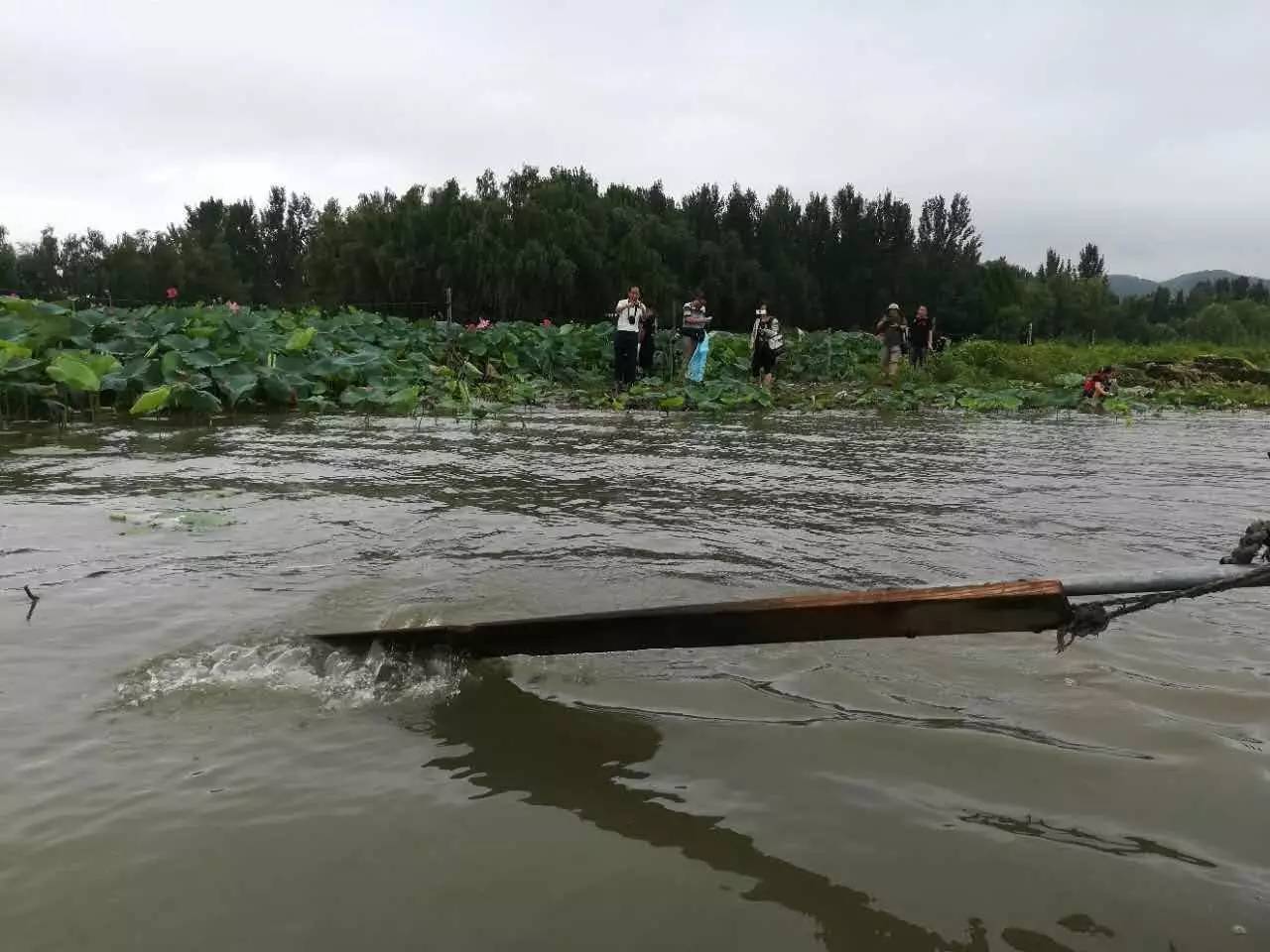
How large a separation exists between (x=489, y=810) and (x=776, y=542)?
2256 millimetres

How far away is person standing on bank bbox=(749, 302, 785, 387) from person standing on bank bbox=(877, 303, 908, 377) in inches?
78.4

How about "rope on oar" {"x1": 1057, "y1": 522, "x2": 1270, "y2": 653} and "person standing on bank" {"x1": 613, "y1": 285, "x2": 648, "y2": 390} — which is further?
"person standing on bank" {"x1": 613, "y1": 285, "x2": 648, "y2": 390}

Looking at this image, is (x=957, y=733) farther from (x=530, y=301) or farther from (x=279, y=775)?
(x=530, y=301)

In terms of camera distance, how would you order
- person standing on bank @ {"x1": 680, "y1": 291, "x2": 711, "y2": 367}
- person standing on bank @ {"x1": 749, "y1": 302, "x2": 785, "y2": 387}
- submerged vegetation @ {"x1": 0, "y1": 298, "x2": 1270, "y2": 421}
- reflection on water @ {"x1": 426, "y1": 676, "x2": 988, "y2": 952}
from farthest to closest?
person standing on bank @ {"x1": 749, "y1": 302, "x2": 785, "y2": 387} → person standing on bank @ {"x1": 680, "y1": 291, "x2": 711, "y2": 367} → submerged vegetation @ {"x1": 0, "y1": 298, "x2": 1270, "y2": 421} → reflection on water @ {"x1": 426, "y1": 676, "x2": 988, "y2": 952}

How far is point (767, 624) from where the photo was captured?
5.94 ft

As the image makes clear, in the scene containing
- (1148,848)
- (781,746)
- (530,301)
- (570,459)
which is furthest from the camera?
(530,301)

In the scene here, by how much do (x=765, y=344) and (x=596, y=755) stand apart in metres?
12.0

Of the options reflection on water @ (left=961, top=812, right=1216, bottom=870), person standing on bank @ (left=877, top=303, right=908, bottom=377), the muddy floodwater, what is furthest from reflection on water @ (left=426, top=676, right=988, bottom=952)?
person standing on bank @ (left=877, top=303, right=908, bottom=377)

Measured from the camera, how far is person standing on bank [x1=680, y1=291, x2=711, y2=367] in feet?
42.7

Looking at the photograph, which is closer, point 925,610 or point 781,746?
point 925,610

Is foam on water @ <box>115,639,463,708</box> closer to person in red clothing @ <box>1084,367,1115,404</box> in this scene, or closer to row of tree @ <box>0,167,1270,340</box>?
person in red clothing @ <box>1084,367,1115,404</box>

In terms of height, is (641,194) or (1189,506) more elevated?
(641,194)

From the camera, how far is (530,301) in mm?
41062

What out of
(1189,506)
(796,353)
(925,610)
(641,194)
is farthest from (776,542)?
(641,194)
